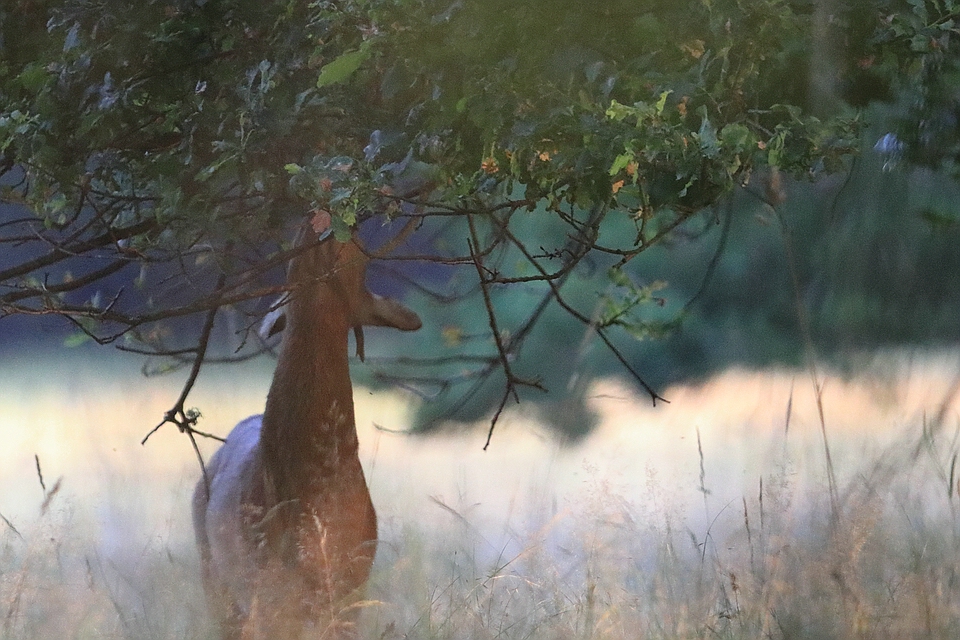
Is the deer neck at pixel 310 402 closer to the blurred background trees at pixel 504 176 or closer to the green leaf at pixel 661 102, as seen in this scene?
the blurred background trees at pixel 504 176

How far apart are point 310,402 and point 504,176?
61 centimetres

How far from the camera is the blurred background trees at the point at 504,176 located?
1.00 meters

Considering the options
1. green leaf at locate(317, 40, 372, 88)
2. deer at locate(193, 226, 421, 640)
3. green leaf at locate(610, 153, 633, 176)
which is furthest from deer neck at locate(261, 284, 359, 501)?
green leaf at locate(610, 153, 633, 176)

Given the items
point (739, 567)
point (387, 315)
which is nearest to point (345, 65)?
point (387, 315)

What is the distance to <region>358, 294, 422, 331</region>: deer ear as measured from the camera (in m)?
1.50

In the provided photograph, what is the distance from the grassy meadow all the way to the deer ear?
12 cm

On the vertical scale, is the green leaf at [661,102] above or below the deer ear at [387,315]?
above

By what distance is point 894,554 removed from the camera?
1.48 m

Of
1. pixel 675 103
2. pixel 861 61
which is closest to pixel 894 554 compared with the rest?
Answer: pixel 861 61

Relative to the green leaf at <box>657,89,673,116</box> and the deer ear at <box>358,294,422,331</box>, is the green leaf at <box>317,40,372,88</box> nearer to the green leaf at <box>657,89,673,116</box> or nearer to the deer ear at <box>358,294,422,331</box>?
the green leaf at <box>657,89,673,116</box>

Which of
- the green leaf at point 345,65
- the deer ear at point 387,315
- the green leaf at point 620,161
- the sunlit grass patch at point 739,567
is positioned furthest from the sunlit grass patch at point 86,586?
the green leaf at point 620,161

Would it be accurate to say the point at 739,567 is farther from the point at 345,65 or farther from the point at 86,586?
the point at 86,586

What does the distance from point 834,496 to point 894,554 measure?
0.46 ft

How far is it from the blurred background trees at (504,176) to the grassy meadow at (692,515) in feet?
0.20
